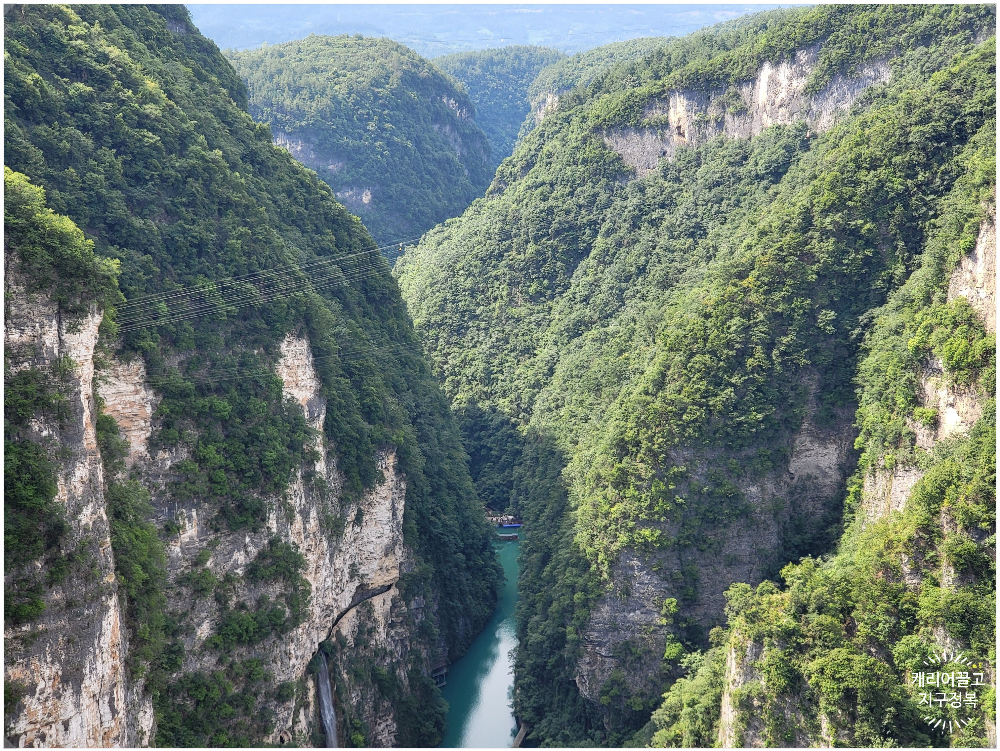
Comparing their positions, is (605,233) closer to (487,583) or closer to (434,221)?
(487,583)

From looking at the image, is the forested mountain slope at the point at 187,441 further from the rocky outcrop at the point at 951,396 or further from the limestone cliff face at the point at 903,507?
the rocky outcrop at the point at 951,396

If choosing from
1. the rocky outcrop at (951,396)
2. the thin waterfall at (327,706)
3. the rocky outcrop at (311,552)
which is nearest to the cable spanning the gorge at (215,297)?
the rocky outcrop at (311,552)

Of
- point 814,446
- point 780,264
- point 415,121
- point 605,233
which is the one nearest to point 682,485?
point 814,446

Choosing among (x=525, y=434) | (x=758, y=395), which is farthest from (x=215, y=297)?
(x=525, y=434)

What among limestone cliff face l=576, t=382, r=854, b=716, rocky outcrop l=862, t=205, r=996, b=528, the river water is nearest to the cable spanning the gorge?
limestone cliff face l=576, t=382, r=854, b=716

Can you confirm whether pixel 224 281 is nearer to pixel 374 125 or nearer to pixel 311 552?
pixel 311 552

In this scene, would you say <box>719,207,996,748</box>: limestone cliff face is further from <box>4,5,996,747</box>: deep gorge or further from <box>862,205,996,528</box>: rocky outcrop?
<box>4,5,996,747</box>: deep gorge
